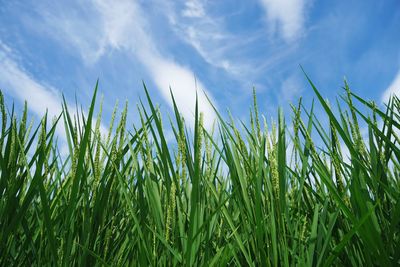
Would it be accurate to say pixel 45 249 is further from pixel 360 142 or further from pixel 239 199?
pixel 360 142

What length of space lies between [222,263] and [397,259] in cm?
39

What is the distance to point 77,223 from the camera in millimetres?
1163

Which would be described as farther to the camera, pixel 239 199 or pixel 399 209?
pixel 239 199

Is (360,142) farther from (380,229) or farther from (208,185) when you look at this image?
(208,185)

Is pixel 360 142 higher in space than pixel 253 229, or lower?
higher

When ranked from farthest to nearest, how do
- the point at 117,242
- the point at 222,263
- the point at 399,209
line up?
the point at 117,242
the point at 222,263
the point at 399,209

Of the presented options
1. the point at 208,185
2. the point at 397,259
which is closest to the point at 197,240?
the point at 208,185

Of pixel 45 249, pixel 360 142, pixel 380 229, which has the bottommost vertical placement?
pixel 45 249

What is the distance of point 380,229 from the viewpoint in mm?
1059

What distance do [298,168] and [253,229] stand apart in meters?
0.59

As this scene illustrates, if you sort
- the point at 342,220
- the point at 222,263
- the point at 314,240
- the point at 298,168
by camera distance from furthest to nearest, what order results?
the point at 298,168, the point at 342,220, the point at 314,240, the point at 222,263

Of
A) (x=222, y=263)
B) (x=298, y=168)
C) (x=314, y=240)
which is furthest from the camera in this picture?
(x=298, y=168)

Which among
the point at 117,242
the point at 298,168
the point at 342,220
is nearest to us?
the point at 342,220

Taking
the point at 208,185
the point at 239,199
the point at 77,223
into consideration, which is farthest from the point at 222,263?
the point at 77,223
